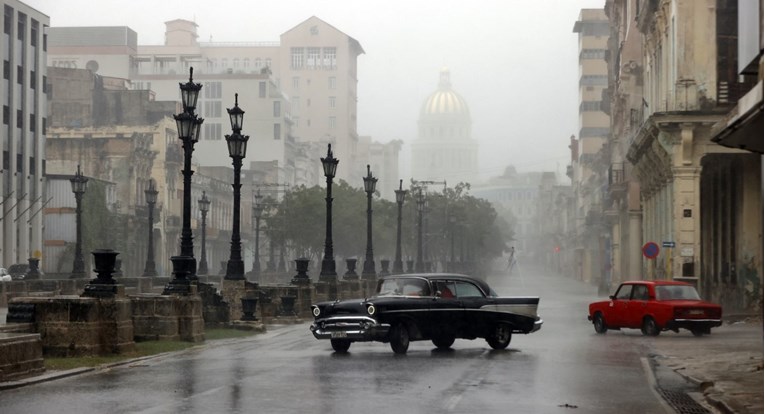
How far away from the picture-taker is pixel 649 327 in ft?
107

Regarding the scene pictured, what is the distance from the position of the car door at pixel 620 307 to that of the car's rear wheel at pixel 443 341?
875 cm

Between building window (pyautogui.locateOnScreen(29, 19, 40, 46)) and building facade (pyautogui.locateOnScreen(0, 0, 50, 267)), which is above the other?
building window (pyautogui.locateOnScreen(29, 19, 40, 46))

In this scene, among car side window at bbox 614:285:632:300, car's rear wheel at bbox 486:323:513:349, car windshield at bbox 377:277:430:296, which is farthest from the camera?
car side window at bbox 614:285:632:300

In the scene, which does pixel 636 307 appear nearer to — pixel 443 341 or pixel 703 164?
pixel 443 341

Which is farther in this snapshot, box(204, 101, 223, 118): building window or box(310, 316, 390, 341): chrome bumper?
box(204, 101, 223, 118): building window

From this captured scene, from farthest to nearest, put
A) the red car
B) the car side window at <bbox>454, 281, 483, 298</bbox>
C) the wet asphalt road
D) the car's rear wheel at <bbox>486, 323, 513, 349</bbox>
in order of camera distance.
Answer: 1. the red car
2. the car's rear wheel at <bbox>486, 323, 513, 349</bbox>
3. the car side window at <bbox>454, 281, 483, 298</bbox>
4. the wet asphalt road

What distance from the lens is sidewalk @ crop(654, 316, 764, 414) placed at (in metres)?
16.5

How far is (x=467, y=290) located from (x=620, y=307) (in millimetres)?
9001

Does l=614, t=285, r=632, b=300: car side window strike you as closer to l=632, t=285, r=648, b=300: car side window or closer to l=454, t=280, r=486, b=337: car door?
l=632, t=285, r=648, b=300: car side window

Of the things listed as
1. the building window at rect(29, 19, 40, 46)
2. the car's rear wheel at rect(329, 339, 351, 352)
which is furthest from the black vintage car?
the building window at rect(29, 19, 40, 46)

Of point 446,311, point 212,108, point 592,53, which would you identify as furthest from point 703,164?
point 212,108

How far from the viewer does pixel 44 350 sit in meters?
21.6

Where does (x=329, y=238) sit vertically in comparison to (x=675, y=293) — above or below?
above

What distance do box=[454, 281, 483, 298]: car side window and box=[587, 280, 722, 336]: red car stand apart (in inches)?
306
